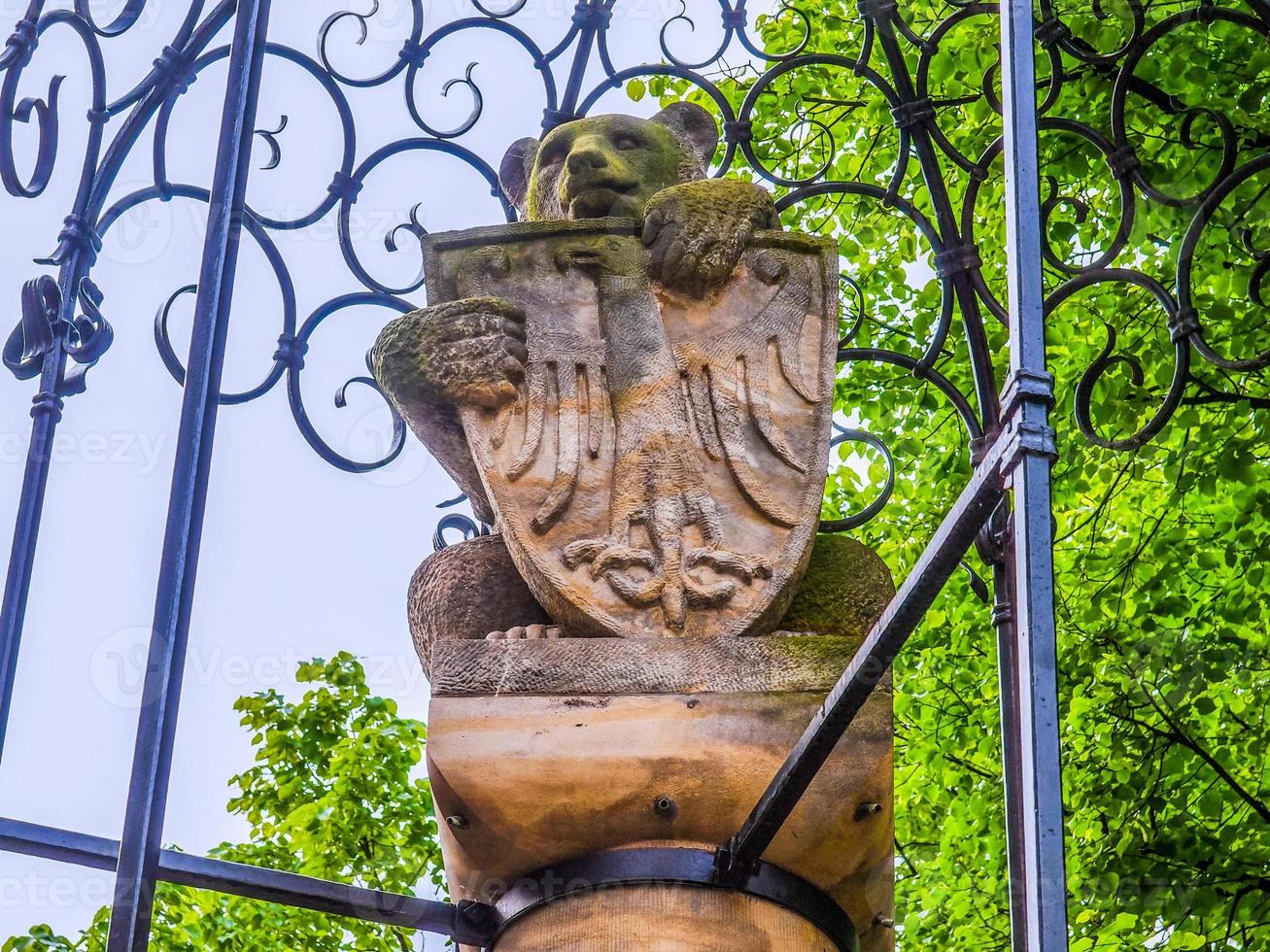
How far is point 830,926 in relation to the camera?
10.5 ft

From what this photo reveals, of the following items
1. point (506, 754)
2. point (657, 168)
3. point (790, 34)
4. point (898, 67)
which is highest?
point (790, 34)

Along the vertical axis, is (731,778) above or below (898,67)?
below

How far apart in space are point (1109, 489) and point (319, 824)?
2.92 meters

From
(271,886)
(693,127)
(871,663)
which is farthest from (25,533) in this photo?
(693,127)

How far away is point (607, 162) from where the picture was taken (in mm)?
3865

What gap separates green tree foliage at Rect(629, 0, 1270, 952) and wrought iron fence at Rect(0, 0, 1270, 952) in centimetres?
13

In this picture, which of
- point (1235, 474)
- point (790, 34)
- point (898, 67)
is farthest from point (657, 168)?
point (790, 34)

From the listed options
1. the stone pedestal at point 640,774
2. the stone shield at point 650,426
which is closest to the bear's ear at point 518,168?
the stone shield at point 650,426

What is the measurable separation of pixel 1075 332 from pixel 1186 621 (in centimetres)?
105

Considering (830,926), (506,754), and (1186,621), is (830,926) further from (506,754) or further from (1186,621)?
(1186,621)

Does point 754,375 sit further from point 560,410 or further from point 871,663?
point 871,663

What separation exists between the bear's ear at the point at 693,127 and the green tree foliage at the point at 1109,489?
1.19ft

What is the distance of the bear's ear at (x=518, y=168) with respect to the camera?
4262 millimetres

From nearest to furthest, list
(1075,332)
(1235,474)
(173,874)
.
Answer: (173,874) → (1235,474) → (1075,332)
